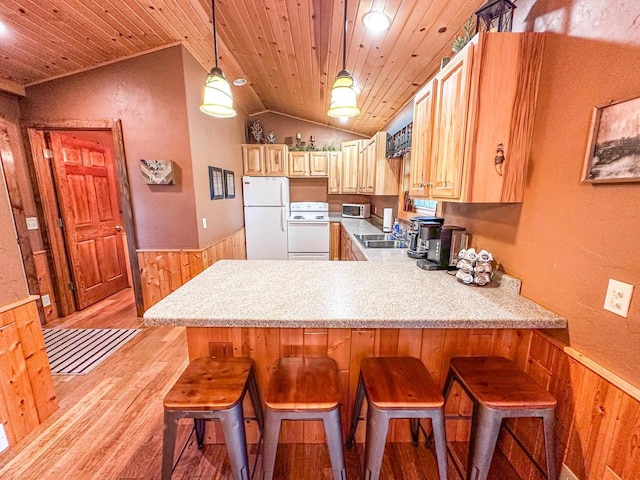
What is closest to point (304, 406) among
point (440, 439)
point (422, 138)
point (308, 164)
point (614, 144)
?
point (440, 439)

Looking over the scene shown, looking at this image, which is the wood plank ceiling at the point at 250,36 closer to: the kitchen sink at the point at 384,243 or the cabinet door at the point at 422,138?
the cabinet door at the point at 422,138

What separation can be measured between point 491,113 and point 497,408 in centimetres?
130

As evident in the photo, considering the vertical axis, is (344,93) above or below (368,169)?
above

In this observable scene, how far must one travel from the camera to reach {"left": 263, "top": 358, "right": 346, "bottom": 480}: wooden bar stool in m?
0.99

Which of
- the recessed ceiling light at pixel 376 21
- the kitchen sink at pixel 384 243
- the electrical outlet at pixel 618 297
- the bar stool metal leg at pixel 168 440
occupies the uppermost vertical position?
the recessed ceiling light at pixel 376 21

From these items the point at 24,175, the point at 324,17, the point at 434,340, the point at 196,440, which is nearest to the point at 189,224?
the point at 24,175

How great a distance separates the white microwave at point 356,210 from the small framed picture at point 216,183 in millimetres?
2338

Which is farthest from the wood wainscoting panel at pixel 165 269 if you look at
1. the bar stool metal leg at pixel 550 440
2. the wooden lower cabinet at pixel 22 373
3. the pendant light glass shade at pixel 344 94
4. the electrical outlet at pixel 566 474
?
the electrical outlet at pixel 566 474

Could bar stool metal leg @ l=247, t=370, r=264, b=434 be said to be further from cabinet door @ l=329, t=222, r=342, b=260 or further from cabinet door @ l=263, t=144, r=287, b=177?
cabinet door @ l=263, t=144, r=287, b=177

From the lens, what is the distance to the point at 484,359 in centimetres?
129

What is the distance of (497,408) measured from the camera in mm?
997

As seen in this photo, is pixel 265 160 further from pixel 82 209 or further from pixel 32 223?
pixel 32 223

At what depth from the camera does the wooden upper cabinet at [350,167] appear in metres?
4.43

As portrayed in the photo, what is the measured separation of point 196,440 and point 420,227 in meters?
1.95
